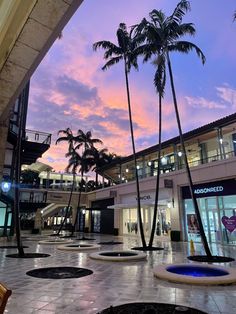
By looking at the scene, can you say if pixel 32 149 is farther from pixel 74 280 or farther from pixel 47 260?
pixel 74 280

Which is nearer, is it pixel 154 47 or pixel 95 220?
pixel 154 47

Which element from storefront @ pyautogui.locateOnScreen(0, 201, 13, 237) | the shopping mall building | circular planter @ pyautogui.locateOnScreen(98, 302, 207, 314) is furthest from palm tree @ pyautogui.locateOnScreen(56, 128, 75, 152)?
circular planter @ pyautogui.locateOnScreen(98, 302, 207, 314)

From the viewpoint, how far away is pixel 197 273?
27.0 feet

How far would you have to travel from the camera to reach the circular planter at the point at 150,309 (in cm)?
427

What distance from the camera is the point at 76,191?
→ 36969 millimetres

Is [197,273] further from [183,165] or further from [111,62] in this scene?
[111,62]

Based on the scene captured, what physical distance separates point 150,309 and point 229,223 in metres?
13.3

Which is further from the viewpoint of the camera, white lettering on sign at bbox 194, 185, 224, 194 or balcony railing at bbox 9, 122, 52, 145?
balcony railing at bbox 9, 122, 52, 145

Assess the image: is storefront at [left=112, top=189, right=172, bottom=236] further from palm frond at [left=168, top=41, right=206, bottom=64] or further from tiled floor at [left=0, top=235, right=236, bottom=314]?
tiled floor at [left=0, top=235, right=236, bottom=314]

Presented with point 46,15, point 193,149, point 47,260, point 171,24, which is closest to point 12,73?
point 46,15

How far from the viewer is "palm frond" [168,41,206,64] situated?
12.9 metres

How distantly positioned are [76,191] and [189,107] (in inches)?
752

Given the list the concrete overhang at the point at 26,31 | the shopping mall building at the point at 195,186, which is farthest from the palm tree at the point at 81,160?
the concrete overhang at the point at 26,31

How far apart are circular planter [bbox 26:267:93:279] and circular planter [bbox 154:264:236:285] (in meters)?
2.26
